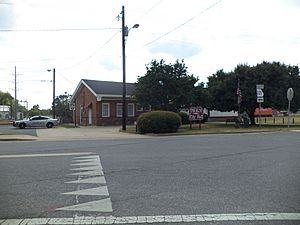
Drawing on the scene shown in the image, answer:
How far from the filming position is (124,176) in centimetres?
970

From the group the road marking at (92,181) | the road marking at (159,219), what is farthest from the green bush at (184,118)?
the road marking at (159,219)

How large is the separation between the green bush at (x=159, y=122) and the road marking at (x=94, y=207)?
830 inches

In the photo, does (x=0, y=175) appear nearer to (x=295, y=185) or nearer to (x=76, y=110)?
(x=295, y=185)

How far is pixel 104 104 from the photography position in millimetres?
45688

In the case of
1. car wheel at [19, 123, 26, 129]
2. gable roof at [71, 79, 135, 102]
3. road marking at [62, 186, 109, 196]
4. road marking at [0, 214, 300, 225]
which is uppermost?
gable roof at [71, 79, 135, 102]

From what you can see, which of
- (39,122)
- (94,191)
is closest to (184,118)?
(39,122)

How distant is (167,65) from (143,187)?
27.0 metres

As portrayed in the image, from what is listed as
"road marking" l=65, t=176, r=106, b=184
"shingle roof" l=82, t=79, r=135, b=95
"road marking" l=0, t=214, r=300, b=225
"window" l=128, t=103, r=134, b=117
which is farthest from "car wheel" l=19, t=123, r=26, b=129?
"road marking" l=0, t=214, r=300, b=225

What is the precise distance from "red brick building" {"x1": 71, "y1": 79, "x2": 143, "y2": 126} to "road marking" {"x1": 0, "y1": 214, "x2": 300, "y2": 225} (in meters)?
37.6

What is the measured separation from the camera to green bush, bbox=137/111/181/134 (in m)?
28.2

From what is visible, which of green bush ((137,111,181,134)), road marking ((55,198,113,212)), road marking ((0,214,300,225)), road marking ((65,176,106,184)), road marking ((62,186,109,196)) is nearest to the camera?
road marking ((0,214,300,225))

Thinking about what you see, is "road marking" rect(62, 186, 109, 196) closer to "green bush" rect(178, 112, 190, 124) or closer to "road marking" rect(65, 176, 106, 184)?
"road marking" rect(65, 176, 106, 184)

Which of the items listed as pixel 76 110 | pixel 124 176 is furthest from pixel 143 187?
pixel 76 110

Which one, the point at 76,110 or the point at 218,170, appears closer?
the point at 218,170
